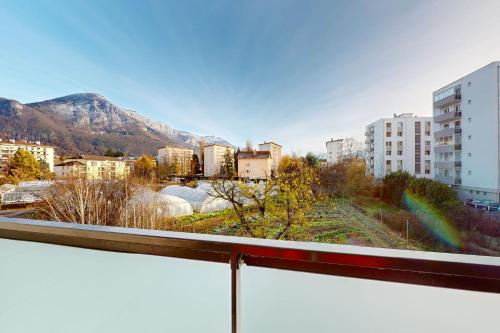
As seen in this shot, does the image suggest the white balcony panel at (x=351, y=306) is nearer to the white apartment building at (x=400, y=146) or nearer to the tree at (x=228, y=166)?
the white apartment building at (x=400, y=146)

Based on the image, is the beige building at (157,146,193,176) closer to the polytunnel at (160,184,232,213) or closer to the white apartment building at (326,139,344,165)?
the polytunnel at (160,184,232,213)

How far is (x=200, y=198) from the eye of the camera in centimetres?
303

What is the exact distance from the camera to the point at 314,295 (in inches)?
21.6

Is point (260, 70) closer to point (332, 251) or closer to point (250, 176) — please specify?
point (250, 176)

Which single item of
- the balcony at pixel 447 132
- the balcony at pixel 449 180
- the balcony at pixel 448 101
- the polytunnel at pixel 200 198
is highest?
the balcony at pixel 448 101

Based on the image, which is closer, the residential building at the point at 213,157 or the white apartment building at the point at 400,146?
the white apartment building at the point at 400,146

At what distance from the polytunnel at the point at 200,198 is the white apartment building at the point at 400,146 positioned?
5.94ft

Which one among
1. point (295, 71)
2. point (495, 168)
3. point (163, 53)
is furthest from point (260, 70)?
point (495, 168)

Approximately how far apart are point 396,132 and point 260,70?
4.71ft

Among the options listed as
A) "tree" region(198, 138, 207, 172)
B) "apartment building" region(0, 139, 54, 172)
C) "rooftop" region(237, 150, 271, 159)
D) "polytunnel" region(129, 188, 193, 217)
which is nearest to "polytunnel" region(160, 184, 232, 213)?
"polytunnel" region(129, 188, 193, 217)

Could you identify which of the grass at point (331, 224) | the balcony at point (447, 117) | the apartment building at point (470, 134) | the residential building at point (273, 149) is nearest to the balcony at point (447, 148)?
the apartment building at point (470, 134)

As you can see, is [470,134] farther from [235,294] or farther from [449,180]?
[235,294]

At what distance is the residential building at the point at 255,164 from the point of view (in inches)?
102

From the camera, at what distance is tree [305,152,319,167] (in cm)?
254
